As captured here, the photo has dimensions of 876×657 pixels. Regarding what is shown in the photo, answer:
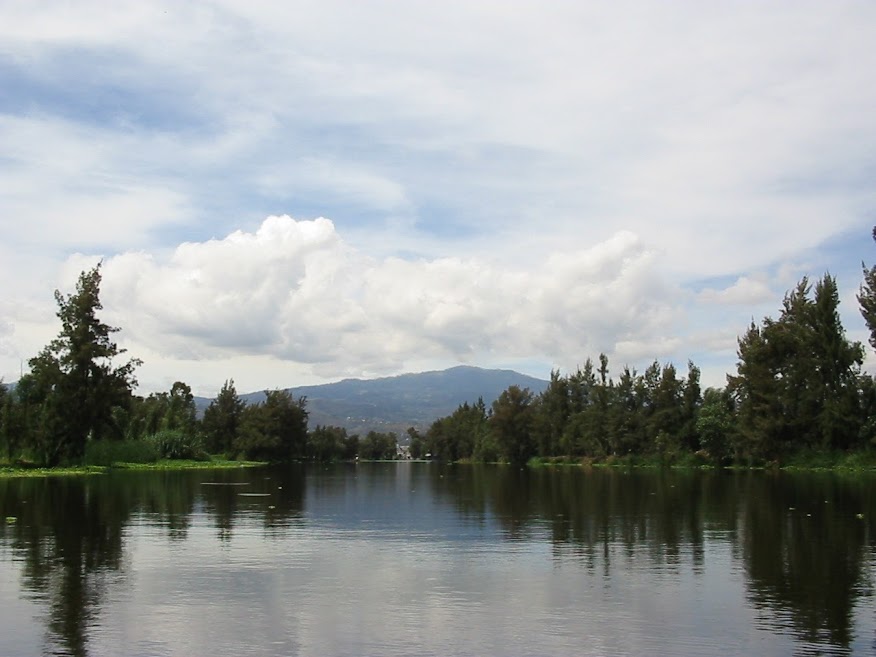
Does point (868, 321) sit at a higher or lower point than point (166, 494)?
higher

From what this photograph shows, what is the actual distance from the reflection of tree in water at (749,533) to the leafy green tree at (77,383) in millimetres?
44203

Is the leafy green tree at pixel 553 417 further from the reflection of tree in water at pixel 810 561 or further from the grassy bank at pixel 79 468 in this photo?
the reflection of tree in water at pixel 810 561

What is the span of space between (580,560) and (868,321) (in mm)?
77886

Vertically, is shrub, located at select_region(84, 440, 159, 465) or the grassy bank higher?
shrub, located at select_region(84, 440, 159, 465)

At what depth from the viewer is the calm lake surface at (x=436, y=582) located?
49.3 feet

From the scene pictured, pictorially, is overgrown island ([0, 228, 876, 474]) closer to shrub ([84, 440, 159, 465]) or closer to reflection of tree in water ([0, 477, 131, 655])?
shrub ([84, 440, 159, 465])

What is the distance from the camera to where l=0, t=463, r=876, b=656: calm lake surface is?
49.3 feet

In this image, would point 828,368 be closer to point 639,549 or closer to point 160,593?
point 639,549

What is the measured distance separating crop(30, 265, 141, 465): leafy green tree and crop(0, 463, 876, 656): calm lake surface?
45.3 metres

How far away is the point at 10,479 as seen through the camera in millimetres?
67625

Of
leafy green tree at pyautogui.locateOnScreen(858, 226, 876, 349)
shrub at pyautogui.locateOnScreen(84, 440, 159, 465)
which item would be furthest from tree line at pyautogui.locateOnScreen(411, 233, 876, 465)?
shrub at pyautogui.locateOnScreen(84, 440, 159, 465)

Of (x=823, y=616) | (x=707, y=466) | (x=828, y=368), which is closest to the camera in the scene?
(x=823, y=616)

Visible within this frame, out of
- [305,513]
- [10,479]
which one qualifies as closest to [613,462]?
[10,479]

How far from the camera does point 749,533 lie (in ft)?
101
